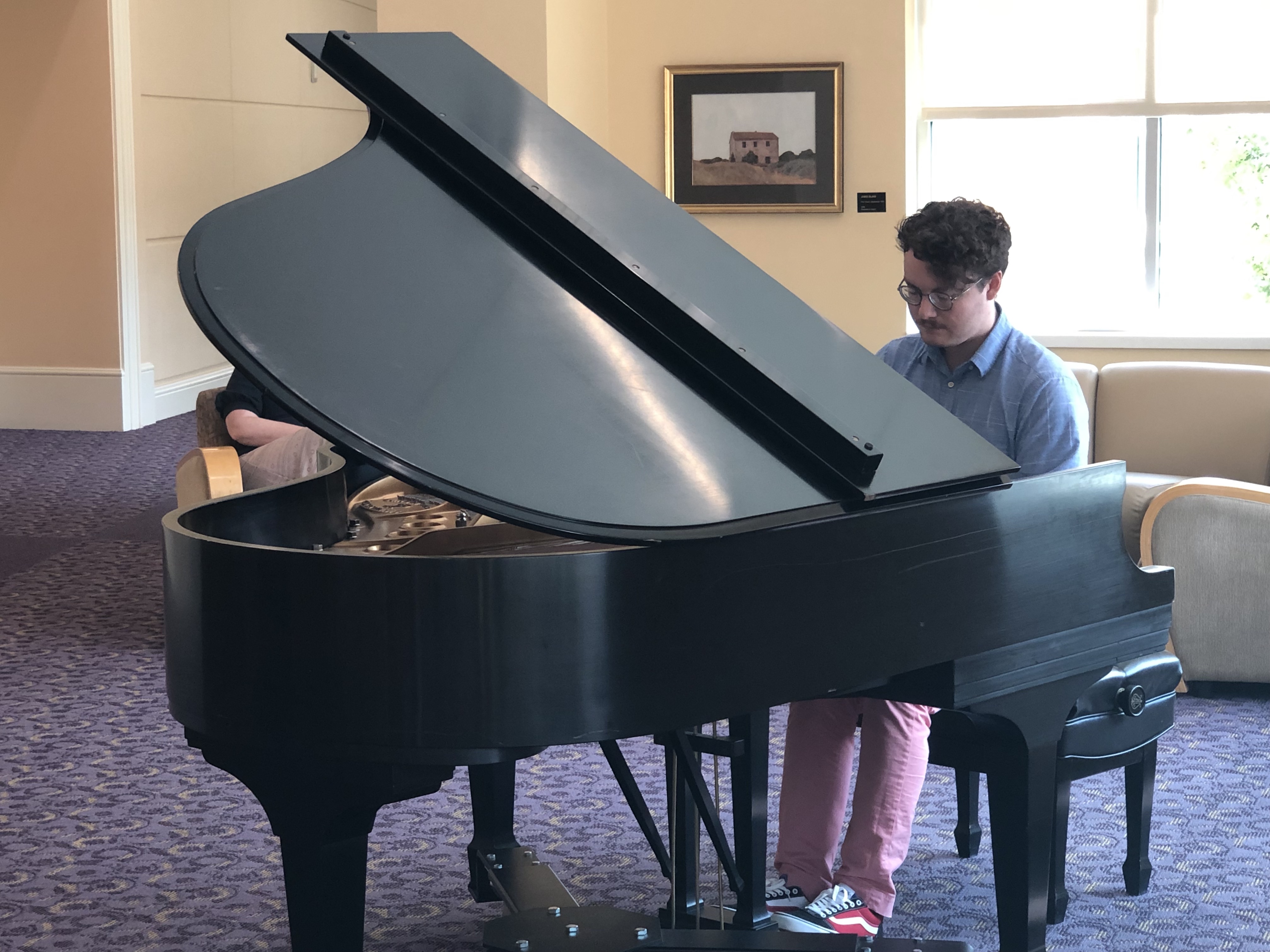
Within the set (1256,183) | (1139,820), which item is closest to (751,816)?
(1139,820)

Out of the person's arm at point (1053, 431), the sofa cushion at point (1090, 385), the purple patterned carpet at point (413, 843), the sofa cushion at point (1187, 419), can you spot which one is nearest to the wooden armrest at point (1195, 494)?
the purple patterned carpet at point (413, 843)

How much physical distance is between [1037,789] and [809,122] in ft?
15.6

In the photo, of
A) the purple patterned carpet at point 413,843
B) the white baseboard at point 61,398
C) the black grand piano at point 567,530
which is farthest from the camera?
the white baseboard at point 61,398

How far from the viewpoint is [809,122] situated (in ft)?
20.7

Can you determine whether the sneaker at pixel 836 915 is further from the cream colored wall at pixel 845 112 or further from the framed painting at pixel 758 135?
the framed painting at pixel 758 135

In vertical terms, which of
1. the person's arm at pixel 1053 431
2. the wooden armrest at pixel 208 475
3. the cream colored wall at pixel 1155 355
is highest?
the cream colored wall at pixel 1155 355

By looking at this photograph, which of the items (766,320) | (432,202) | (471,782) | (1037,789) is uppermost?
(432,202)

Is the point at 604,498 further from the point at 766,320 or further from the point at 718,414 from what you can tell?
the point at 766,320

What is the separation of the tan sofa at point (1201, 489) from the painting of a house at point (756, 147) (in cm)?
207

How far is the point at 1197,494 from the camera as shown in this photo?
3.67 meters

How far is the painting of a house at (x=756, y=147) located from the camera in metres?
6.34

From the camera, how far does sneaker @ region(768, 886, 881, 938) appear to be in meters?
2.31

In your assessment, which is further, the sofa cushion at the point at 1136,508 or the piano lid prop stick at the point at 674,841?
the sofa cushion at the point at 1136,508

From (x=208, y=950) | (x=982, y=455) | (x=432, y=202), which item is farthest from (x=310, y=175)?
(x=208, y=950)
